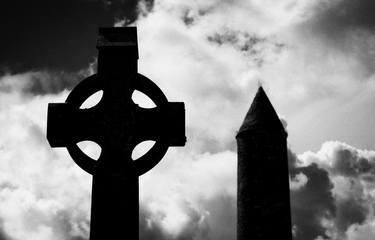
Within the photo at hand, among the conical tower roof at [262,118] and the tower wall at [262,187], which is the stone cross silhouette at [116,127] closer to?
the tower wall at [262,187]

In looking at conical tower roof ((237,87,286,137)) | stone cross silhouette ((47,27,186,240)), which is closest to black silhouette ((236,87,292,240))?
conical tower roof ((237,87,286,137))

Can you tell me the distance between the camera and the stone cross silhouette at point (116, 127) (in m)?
4.71

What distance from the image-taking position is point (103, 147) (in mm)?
4855

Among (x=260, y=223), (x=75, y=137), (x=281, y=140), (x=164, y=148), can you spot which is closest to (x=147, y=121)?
(x=164, y=148)

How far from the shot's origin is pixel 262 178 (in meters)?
14.6

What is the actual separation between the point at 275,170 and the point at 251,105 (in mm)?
2406

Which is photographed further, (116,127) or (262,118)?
(262,118)

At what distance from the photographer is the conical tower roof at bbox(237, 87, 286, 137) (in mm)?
15273

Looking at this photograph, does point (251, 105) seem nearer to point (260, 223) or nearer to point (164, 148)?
point (260, 223)

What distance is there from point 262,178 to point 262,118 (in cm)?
197

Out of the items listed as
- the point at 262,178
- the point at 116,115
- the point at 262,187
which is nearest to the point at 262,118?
the point at 262,178

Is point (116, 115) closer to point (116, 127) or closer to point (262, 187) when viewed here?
point (116, 127)

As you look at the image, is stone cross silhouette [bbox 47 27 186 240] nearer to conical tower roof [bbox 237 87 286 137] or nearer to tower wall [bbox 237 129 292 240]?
tower wall [bbox 237 129 292 240]

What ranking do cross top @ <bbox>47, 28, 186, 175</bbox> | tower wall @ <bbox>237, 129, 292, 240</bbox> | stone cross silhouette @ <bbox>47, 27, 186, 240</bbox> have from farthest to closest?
tower wall @ <bbox>237, 129, 292, 240</bbox>
cross top @ <bbox>47, 28, 186, 175</bbox>
stone cross silhouette @ <bbox>47, 27, 186, 240</bbox>
